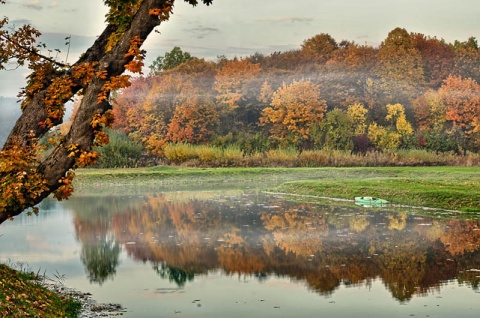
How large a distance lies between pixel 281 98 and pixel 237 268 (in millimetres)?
35674

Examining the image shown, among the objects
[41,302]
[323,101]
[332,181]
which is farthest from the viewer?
[323,101]

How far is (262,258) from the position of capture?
13781 mm

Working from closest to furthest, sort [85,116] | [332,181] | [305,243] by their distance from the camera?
1. [85,116]
2. [305,243]
3. [332,181]

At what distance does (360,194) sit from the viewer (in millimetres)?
24172

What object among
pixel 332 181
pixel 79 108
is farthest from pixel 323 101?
pixel 79 108

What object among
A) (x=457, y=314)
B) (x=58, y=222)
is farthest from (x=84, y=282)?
(x=58, y=222)

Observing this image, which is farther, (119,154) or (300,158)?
(119,154)

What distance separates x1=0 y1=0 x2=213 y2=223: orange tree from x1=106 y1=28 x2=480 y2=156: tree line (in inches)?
1292

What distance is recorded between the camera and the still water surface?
34.0ft

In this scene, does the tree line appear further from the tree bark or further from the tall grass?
the tree bark

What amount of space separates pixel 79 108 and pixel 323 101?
36959mm

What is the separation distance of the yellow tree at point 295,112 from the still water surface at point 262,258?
24.0 metres

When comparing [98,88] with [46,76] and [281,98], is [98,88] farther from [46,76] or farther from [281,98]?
[281,98]

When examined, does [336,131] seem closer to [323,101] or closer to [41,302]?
[323,101]
